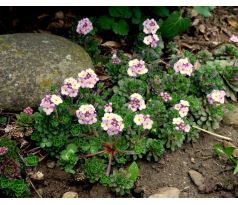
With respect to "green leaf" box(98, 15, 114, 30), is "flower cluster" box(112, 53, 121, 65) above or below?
below

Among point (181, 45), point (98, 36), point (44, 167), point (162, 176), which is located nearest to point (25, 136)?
point (44, 167)

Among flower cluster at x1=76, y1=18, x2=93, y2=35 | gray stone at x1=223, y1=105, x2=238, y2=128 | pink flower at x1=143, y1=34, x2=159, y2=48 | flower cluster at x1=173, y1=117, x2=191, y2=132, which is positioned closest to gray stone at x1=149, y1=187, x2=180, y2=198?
flower cluster at x1=173, y1=117, x2=191, y2=132

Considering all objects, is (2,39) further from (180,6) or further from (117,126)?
(180,6)

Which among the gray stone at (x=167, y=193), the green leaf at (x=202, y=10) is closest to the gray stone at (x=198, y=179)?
the gray stone at (x=167, y=193)

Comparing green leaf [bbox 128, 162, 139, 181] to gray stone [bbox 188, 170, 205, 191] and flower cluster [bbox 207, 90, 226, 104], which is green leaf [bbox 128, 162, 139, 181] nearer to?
gray stone [bbox 188, 170, 205, 191]

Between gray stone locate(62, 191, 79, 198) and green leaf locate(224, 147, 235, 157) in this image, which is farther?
green leaf locate(224, 147, 235, 157)

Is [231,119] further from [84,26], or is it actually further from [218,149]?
[84,26]

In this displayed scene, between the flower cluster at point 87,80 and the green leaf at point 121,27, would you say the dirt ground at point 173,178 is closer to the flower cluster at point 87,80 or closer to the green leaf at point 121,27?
the flower cluster at point 87,80
